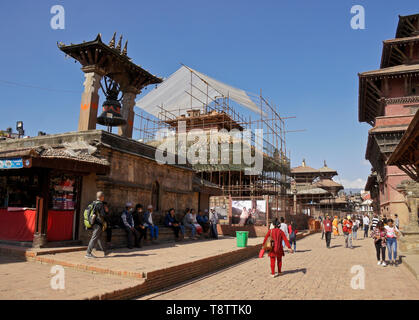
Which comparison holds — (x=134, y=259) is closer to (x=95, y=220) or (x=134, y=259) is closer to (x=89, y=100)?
(x=95, y=220)

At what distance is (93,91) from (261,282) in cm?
1016

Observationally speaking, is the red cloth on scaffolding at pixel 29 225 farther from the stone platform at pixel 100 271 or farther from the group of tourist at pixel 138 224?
the group of tourist at pixel 138 224

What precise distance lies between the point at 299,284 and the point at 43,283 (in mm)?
5856

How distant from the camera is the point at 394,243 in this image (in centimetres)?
1155

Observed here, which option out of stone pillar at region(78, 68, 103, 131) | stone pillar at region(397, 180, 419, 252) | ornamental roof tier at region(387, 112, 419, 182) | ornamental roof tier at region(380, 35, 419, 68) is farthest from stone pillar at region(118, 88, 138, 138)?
ornamental roof tier at region(380, 35, 419, 68)

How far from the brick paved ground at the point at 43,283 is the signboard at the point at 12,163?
8.17 ft

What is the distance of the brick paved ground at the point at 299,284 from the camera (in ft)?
23.1

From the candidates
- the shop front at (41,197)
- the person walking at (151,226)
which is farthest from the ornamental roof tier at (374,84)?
the shop front at (41,197)

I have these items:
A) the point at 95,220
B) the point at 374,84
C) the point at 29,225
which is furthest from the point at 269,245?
the point at 374,84

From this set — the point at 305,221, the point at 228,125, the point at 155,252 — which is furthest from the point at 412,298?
the point at 228,125

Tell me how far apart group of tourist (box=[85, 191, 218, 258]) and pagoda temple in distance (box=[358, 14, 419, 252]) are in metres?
15.2

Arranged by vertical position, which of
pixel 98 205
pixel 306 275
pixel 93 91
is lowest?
pixel 306 275

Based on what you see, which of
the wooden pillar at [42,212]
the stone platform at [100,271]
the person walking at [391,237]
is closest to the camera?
the stone platform at [100,271]
